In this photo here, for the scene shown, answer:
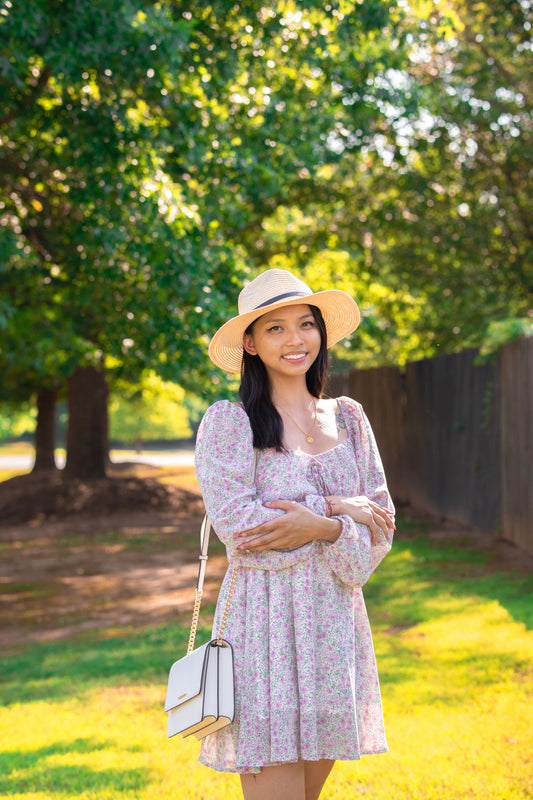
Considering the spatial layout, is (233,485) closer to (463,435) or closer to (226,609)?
(226,609)

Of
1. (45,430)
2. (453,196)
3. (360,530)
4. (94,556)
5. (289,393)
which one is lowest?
(94,556)

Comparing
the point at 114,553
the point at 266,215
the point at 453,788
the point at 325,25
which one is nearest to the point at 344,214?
the point at 266,215

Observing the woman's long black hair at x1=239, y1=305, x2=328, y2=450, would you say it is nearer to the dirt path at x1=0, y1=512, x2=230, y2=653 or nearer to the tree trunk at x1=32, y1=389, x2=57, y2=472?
the dirt path at x1=0, y1=512, x2=230, y2=653

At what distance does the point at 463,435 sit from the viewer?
414 inches

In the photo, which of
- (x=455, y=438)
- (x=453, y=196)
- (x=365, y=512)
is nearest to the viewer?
(x=365, y=512)

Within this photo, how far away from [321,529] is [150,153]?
531cm

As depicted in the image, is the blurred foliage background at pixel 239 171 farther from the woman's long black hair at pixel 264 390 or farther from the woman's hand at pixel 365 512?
the woman's hand at pixel 365 512

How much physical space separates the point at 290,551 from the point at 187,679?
49 cm

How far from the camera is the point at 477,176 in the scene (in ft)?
45.4

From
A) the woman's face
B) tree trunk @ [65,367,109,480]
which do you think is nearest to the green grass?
the woman's face

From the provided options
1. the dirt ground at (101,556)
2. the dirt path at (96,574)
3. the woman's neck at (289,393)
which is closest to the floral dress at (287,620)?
the woman's neck at (289,393)

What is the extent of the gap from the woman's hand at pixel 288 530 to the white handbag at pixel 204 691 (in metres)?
0.20

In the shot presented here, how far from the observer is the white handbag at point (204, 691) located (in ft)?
7.95

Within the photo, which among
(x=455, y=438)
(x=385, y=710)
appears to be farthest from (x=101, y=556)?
(x=385, y=710)
